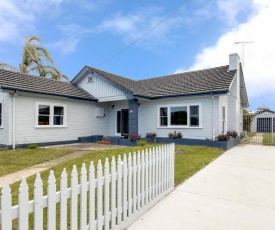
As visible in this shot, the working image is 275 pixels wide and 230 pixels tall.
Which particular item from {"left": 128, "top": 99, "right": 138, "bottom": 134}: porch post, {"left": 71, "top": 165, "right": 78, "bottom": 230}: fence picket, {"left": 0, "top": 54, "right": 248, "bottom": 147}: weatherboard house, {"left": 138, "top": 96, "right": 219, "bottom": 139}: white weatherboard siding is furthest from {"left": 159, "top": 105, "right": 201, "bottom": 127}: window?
{"left": 71, "top": 165, "right": 78, "bottom": 230}: fence picket

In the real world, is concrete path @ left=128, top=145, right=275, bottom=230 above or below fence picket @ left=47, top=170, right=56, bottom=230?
below

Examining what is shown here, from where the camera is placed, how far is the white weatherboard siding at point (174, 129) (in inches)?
527

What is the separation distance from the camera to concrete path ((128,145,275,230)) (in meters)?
3.42

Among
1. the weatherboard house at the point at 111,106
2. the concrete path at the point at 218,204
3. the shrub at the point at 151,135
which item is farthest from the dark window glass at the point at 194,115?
the concrete path at the point at 218,204

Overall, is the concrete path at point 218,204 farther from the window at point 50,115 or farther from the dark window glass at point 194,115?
the window at point 50,115

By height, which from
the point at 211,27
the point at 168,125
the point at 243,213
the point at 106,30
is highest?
the point at 106,30

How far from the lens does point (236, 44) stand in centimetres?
1689

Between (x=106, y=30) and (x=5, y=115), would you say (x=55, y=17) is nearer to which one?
(x=106, y=30)

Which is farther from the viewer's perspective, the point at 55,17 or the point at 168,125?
the point at 55,17

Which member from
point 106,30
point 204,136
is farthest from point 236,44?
point 106,30

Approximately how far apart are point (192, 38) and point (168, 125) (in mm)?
6697

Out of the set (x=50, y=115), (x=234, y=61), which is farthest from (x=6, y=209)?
(x=234, y=61)

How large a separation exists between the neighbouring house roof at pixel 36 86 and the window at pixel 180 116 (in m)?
5.70

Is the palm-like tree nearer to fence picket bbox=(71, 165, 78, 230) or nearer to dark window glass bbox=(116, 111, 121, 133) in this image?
dark window glass bbox=(116, 111, 121, 133)
